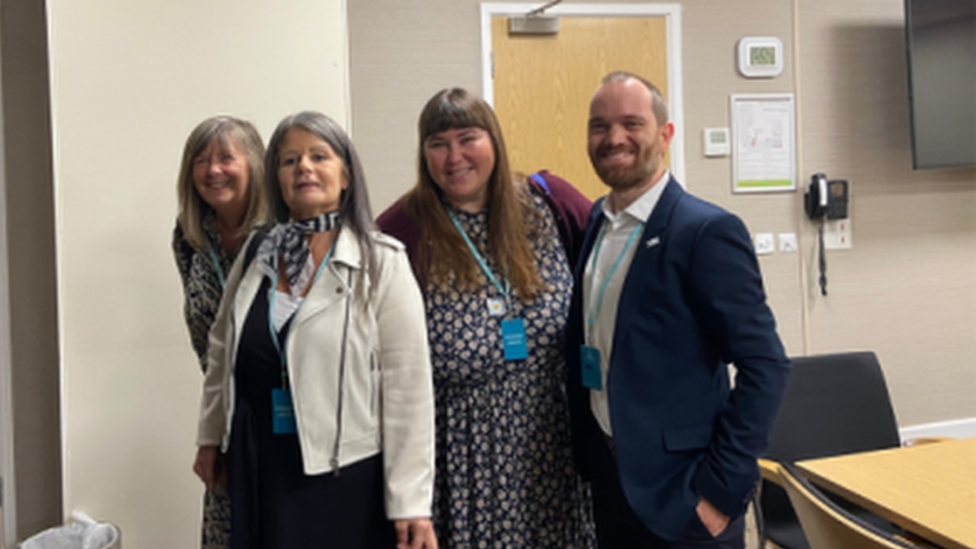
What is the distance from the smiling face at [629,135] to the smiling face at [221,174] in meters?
0.90

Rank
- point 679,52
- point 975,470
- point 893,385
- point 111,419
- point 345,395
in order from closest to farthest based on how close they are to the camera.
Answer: point 345,395 < point 975,470 < point 111,419 < point 679,52 < point 893,385

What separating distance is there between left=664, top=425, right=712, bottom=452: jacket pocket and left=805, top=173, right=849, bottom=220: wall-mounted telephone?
8.53ft

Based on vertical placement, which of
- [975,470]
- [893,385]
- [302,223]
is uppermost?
[302,223]

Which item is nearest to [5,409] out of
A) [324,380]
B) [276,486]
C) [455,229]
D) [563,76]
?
[276,486]

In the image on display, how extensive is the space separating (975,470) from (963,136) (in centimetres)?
272

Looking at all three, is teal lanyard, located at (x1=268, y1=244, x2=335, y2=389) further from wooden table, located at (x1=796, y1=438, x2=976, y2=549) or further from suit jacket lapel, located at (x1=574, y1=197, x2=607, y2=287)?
wooden table, located at (x1=796, y1=438, x2=976, y2=549)

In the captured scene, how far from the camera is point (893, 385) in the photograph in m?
3.73

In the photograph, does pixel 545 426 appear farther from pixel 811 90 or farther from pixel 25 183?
pixel 811 90

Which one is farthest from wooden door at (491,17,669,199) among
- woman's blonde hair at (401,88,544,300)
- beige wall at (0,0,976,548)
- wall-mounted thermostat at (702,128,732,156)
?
woman's blonde hair at (401,88,544,300)

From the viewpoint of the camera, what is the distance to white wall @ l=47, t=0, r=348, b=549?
214 cm

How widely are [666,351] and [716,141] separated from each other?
7.79 ft

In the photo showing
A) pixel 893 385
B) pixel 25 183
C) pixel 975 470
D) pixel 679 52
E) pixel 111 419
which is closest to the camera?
pixel 975 470

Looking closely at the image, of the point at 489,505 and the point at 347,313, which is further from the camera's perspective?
the point at 489,505

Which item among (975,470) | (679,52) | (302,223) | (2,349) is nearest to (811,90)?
(679,52)
